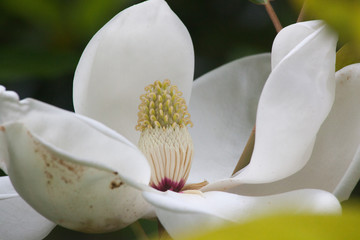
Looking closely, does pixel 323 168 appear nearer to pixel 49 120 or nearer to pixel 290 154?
pixel 290 154

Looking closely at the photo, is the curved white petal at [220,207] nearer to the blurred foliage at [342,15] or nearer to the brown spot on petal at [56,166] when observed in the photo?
the brown spot on petal at [56,166]

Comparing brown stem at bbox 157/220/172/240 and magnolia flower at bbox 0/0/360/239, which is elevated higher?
magnolia flower at bbox 0/0/360/239

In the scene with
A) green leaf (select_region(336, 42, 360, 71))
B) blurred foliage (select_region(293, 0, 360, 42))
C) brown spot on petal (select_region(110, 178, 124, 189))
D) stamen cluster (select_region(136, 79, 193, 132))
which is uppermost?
blurred foliage (select_region(293, 0, 360, 42))

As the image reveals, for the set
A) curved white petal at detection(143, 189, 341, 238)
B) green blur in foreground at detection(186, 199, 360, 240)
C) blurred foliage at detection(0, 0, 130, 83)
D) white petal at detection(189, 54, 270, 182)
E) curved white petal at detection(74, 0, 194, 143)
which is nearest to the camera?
green blur in foreground at detection(186, 199, 360, 240)

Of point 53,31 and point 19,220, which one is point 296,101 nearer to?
point 19,220

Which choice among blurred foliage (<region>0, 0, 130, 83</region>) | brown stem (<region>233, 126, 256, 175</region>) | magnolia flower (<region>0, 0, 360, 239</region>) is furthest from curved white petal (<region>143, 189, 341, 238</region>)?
blurred foliage (<region>0, 0, 130, 83</region>)

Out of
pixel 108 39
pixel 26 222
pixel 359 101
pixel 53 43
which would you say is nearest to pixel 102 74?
pixel 108 39

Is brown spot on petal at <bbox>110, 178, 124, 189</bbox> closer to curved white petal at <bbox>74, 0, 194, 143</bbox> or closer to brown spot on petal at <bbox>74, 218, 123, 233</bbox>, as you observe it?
brown spot on petal at <bbox>74, 218, 123, 233</bbox>
